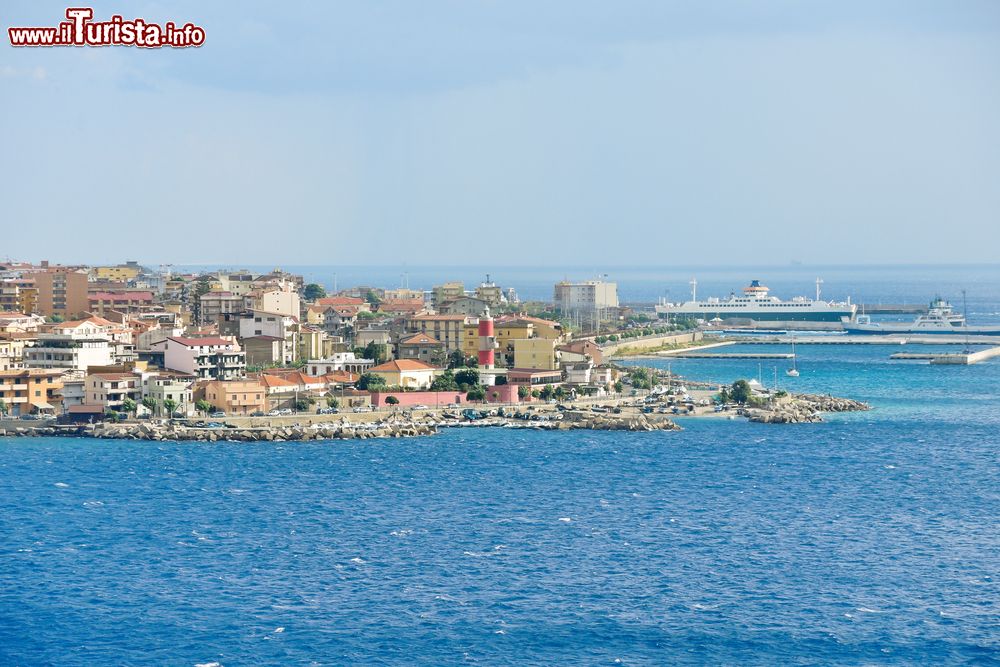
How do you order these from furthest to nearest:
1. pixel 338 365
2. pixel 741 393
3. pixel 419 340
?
pixel 419 340, pixel 338 365, pixel 741 393

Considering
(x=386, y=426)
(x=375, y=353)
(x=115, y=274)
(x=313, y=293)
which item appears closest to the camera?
(x=386, y=426)

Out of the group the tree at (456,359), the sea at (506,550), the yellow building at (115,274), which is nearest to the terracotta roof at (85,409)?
the sea at (506,550)

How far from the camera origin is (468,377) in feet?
150

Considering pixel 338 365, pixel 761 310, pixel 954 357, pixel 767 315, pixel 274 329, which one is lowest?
pixel 954 357

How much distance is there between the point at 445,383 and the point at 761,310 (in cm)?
5482

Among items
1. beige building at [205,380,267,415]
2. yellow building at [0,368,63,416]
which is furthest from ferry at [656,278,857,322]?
yellow building at [0,368,63,416]

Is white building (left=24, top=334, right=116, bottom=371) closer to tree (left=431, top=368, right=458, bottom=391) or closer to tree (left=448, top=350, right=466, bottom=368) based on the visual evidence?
tree (left=431, top=368, right=458, bottom=391)

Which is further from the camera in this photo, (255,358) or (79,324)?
(255,358)

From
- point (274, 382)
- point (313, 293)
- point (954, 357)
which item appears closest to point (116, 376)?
point (274, 382)

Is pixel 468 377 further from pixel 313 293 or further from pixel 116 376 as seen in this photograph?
pixel 313 293

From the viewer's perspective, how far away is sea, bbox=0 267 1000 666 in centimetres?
1970

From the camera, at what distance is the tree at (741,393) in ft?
148

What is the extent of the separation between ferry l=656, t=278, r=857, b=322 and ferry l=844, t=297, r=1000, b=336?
628 centimetres

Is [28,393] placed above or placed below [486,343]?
below
